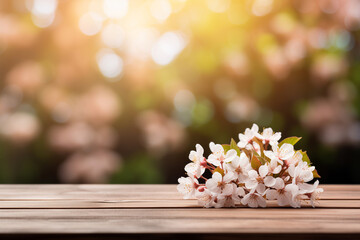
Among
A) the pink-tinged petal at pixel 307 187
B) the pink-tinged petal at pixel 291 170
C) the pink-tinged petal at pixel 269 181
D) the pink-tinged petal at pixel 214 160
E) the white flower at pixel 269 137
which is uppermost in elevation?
the white flower at pixel 269 137

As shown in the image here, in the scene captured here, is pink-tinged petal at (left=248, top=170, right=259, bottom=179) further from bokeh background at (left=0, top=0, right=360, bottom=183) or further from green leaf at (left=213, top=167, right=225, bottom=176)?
bokeh background at (left=0, top=0, right=360, bottom=183)

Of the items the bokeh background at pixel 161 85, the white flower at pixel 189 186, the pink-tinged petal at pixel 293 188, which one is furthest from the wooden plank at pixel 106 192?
the bokeh background at pixel 161 85

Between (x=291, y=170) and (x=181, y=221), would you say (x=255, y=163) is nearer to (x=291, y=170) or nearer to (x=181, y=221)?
(x=291, y=170)

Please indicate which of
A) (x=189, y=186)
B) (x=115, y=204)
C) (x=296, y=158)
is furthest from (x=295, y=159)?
(x=115, y=204)

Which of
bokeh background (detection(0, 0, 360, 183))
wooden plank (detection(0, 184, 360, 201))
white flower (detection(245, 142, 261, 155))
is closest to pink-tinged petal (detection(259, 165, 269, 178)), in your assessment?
white flower (detection(245, 142, 261, 155))

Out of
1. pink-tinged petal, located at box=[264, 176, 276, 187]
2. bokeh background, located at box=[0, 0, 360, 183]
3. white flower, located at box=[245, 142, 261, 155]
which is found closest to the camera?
pink-tinged petal, located at box=[264, 176, 276, 187]

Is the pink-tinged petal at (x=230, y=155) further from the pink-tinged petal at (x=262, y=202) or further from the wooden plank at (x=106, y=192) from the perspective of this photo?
the wooden plank at (x=106, y=192)
